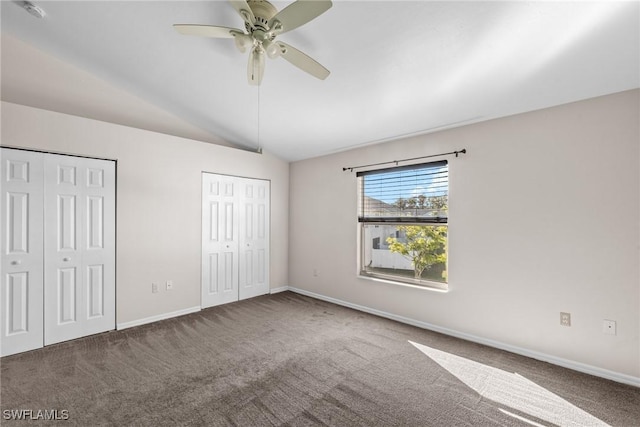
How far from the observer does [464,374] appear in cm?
247

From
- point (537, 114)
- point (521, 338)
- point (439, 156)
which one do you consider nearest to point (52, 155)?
point (439, 156)

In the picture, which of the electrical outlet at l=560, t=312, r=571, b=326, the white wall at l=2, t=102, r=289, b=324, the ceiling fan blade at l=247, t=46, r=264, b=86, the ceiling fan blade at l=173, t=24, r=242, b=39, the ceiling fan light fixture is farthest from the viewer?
the white wall at l=2, t=102, r=289, b=324

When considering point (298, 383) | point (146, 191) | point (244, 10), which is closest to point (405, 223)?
point (298, 383)

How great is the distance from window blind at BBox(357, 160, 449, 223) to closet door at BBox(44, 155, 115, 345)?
332 cm

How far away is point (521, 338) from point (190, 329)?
12.0 feet

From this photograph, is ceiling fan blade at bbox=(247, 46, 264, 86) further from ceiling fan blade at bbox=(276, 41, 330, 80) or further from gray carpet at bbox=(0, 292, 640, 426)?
gray carpet at bbox=(0, 292, 640, 426)

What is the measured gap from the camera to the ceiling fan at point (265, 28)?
166 centimetres

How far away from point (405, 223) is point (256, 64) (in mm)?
2615

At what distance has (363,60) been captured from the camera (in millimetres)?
2514

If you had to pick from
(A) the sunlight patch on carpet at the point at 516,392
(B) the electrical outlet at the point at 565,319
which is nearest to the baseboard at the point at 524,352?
(B) the electrical outlet at the point at 565,319

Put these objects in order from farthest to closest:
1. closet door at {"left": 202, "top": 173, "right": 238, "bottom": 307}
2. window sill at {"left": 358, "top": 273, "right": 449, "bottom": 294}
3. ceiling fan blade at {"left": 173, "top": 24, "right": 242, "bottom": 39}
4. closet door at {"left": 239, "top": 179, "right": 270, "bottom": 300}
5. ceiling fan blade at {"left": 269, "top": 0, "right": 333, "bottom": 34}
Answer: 1. closet door at {"left": 239, "top": 179, "right": 270, "bottom": 300}
2. closet door at {"left": 202, "top": 173, "right": 238, "bottom": 307}
3. window sill at {"left": 358, "top": 273, "right": 449, "bottom": 294}
4. ceiling fan blade at {"left": 173, "top": 24, "right": 242, "bottom": 39}
5. ceiling fan blade at {"left": 269, "top": 0, "right": 333, "bottom": 34}

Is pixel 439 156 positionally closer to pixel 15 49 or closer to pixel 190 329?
pixel 190 329

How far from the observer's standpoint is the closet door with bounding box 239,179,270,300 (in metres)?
4.72

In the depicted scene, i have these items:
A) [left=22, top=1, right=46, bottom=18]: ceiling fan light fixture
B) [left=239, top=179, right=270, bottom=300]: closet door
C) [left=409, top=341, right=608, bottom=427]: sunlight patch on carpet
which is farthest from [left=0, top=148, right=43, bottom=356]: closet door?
[left=409, top=341, right=608, bottom=427]: sunlight patch on carpet
